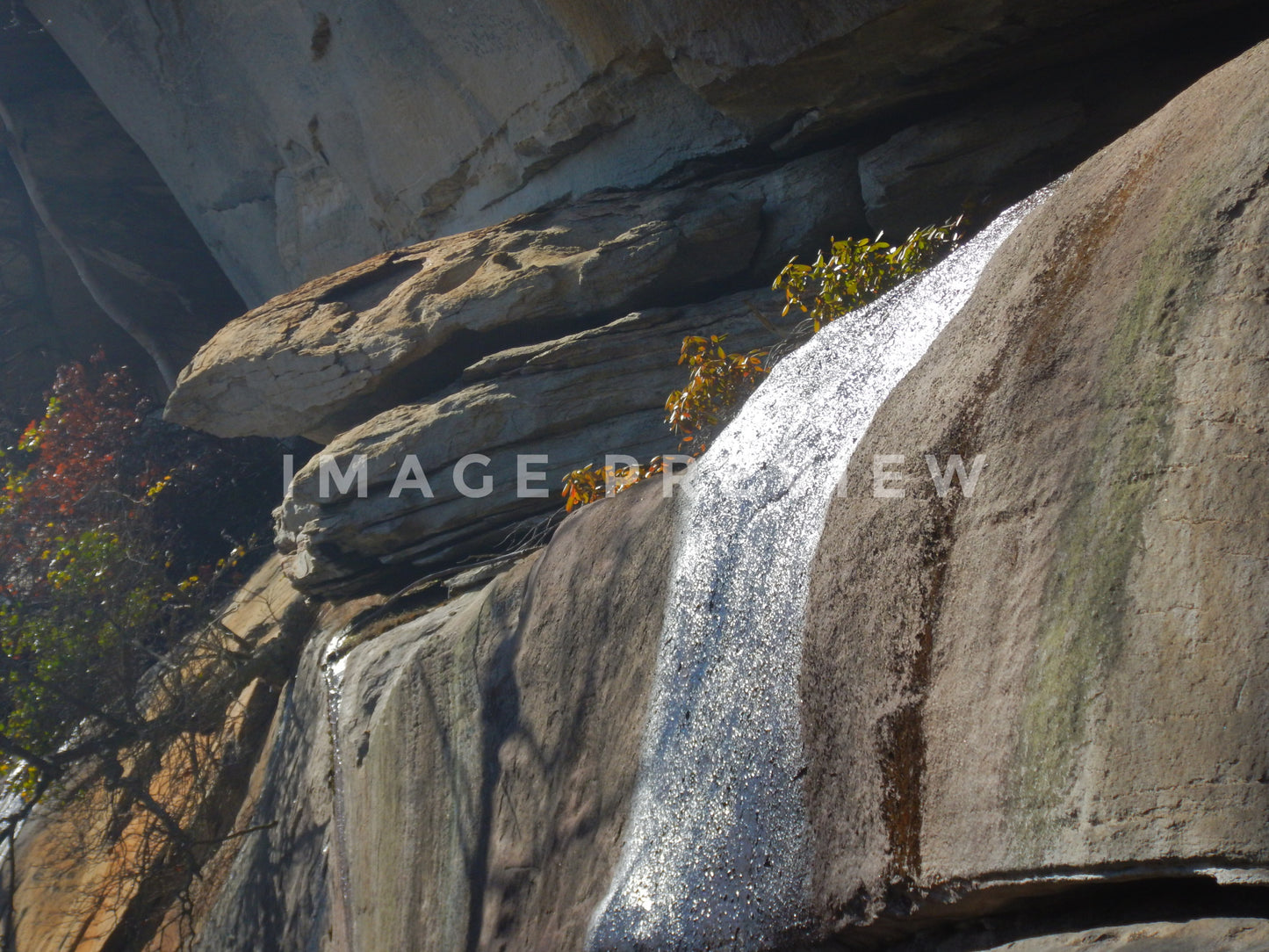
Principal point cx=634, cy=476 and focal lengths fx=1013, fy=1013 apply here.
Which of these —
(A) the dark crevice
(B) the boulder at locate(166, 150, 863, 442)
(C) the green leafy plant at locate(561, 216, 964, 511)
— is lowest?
(A) the dark crevice

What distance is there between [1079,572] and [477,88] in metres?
6.90

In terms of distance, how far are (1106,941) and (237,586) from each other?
9.56 meters

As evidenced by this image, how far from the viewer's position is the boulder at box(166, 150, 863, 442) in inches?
233

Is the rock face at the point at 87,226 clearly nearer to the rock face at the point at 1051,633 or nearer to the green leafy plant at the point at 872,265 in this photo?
the green leafy plant at the point at 872,265

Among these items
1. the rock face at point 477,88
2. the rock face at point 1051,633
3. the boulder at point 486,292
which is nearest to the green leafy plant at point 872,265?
the rock face at point 477,88

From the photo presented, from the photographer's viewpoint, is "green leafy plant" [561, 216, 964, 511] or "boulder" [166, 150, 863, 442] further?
"boulder" [166, 150, 863, 442]

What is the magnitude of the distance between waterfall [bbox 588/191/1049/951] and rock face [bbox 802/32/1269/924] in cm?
16

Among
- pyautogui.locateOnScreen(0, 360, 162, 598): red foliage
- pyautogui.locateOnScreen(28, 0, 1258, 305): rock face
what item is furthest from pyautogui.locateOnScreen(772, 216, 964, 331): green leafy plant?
pyautogui.locateOnScreen(0, 360, 162, 598): red foliage

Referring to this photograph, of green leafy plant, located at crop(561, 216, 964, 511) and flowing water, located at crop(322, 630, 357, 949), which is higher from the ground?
green leafy plant, located at crop(561, 216, 964, 511)

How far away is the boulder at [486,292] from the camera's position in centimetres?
592

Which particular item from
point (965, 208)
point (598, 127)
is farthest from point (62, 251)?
point (965, 208)

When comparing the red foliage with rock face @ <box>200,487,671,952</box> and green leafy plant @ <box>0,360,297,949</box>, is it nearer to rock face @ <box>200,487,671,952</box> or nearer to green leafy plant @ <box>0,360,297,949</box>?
green leafy plant @ <box>0,360,297,949</box>

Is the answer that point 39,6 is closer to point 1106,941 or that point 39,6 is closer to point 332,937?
point 332,937

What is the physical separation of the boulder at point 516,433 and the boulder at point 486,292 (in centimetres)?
31
